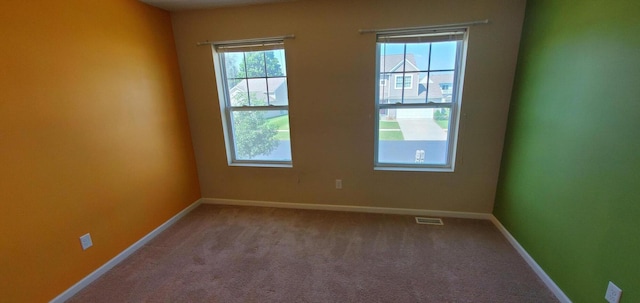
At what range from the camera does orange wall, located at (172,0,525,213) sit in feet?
7.20

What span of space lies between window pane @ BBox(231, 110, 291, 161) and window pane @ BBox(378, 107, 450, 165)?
3.58 ft

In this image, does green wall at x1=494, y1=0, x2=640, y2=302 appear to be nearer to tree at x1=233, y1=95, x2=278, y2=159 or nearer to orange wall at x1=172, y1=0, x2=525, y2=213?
orange wall at x1=172, y1=0, x2=525, y2=213

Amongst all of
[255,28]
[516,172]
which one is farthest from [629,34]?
[255,28]

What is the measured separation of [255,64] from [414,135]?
1.88 m

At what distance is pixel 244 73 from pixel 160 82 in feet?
2.76

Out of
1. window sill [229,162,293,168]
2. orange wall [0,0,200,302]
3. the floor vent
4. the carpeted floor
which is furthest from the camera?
window sill [229,162,293,168]

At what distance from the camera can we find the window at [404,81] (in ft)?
8.01

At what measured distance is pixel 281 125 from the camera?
2.82 meters

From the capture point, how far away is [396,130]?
8.55 feet

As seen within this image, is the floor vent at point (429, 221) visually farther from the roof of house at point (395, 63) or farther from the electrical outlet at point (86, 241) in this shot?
the electrical outlet at point (86, 241)

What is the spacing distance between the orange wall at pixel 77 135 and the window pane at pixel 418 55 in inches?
97.5

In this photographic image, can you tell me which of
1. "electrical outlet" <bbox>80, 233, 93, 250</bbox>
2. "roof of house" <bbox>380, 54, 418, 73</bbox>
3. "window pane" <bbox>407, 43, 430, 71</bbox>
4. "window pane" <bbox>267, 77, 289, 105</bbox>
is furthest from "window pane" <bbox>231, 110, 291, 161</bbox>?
"electrical outlet" <bbox>80, 233, 93, 250</bbox>

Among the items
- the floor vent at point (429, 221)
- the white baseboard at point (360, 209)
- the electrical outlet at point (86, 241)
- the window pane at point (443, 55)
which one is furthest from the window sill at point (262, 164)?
the window pane at point (443, 55)

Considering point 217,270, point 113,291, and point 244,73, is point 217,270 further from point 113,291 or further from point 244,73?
point 244,73
